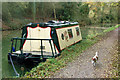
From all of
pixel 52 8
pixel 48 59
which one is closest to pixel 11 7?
pixel 52 8

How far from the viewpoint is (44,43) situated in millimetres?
8461

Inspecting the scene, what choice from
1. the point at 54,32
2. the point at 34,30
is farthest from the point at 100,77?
the point at 34,30

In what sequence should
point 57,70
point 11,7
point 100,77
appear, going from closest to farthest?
1. point 100,77
2. point 57,70
3. point 11,7

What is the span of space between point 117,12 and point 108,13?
2911 mm

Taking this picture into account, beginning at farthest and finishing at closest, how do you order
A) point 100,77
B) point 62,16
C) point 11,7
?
point 62,16, point 11,7, point 100,77

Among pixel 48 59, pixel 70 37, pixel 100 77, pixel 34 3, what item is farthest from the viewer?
pixel 34 3

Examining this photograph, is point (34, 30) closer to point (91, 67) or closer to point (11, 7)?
point (91, 67)

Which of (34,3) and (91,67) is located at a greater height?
(34,3)

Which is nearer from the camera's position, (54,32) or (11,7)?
(54,32)

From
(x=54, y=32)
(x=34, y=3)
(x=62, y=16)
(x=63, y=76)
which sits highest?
(x=34, y=3)

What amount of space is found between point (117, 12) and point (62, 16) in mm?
17546

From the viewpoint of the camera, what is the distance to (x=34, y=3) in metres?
31.1

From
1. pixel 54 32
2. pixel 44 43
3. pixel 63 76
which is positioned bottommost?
pixel 63 76

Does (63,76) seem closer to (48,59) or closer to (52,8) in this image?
(48,59)
